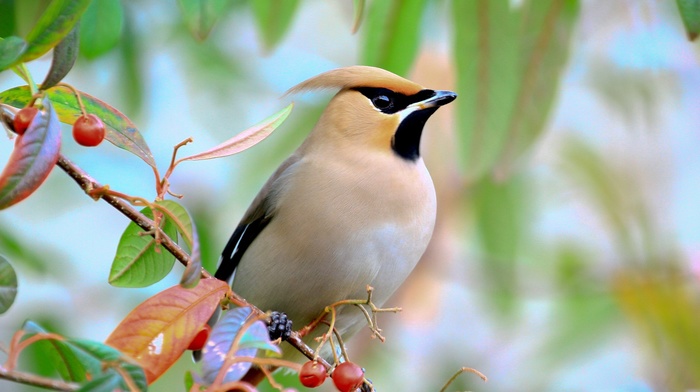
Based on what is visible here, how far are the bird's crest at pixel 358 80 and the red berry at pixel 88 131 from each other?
4.22 ft

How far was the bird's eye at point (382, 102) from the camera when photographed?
294 cm

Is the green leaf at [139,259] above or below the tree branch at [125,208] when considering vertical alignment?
below

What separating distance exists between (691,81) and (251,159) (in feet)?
9.26

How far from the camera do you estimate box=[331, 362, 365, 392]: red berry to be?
179 centimetres

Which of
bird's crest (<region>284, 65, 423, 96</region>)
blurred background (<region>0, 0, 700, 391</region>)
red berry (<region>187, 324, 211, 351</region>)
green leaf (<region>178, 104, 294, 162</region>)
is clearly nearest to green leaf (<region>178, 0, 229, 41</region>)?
blurred background (<region>0, 0, 700, 391</region>)

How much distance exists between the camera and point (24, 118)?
1.36 m

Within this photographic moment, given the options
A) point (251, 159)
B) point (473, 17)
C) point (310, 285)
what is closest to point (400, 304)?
point (251, 159)

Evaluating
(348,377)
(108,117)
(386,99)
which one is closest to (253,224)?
(386,99)

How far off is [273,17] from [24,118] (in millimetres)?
1077

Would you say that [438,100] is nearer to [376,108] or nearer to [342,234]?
[376,108]

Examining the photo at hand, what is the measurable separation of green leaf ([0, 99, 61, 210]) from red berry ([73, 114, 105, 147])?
179 mm

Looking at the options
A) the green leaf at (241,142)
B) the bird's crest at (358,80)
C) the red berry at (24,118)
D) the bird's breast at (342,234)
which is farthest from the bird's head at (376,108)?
the red berry at (24,118)

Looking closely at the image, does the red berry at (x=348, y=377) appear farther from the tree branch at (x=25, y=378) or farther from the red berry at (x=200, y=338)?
the tree branch at (x=25, y=378)

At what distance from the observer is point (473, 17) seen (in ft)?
8.06
